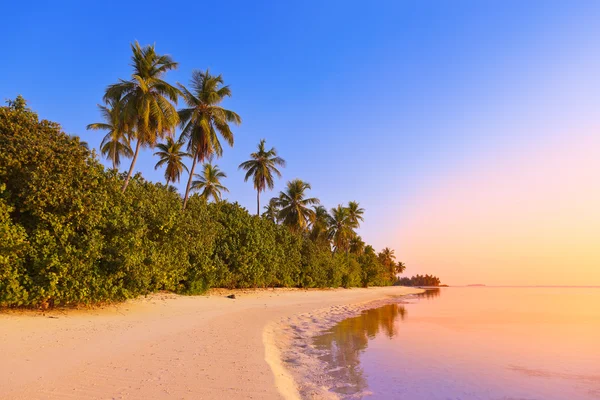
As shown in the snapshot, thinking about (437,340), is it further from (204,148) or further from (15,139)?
(204,148)

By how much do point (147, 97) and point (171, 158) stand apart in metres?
18.1

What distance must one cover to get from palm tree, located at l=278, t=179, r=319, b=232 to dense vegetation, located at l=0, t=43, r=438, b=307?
739 centimetres

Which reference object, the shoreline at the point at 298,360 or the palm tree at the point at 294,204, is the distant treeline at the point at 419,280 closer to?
the palm tree at the point at 294,204

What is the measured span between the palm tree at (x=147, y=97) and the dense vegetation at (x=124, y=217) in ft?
0.20

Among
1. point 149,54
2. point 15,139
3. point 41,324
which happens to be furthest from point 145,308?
point 149,54

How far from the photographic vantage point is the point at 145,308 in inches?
637

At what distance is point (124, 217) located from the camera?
14.3 meters

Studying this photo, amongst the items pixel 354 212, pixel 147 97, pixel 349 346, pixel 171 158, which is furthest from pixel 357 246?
pixel 349 346

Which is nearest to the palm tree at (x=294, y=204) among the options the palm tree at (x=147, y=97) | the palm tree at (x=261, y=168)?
the palm tree at (x=261, y=168)

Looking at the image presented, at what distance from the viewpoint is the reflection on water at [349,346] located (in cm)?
742

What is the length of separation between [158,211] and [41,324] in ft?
24.9

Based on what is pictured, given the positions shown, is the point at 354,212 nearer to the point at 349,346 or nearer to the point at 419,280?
the point at 349,346

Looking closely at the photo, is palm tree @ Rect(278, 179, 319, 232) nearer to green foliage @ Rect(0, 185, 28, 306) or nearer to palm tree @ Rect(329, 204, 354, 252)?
palm tree @ Rect(329, 204, 354, 252)

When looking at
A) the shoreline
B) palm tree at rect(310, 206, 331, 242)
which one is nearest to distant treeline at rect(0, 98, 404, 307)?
the shoreline
